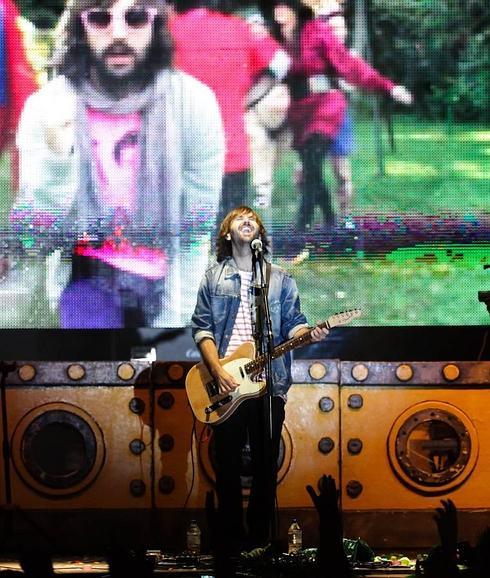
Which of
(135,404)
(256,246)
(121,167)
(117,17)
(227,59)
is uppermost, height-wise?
(117,17)

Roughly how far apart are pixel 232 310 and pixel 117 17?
3.66 m

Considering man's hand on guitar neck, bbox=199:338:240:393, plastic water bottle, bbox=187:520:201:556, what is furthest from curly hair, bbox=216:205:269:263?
plastic water bottle, bbox=187:520:201:556

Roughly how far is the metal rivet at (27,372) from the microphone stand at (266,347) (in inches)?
75.0

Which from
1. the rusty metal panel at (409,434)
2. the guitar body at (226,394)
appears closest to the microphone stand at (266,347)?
the guitar body at (226,394)

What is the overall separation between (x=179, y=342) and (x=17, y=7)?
121 inches

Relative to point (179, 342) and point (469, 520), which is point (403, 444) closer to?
point (469, 520)

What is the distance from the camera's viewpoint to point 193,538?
7734 mm

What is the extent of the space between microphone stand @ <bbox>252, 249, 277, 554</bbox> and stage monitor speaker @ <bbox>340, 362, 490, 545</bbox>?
3.33ft

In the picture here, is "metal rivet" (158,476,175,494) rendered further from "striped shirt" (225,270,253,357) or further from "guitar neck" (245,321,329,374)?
"guitar neck" (245,321,329,374)

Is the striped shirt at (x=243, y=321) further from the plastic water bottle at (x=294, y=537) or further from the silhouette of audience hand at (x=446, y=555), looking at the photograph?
the silhouette of audience hand at (x=446, y=555)

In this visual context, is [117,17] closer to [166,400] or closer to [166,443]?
[166,400]

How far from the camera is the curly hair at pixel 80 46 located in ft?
32.7

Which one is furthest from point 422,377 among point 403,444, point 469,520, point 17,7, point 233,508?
point 17,7

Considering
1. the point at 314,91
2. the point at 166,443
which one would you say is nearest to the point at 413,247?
the point at 314,91
